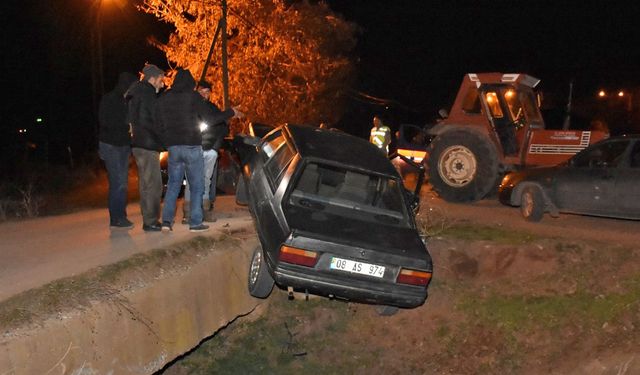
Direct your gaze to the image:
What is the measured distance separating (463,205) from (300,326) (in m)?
4.69

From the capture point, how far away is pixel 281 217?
6141mm

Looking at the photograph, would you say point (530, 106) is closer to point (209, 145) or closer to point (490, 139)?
point (490, 139)

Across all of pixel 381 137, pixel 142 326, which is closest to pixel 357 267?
pixel 142 326

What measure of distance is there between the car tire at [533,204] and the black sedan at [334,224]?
130 inches

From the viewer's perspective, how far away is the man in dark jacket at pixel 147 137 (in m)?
7.26

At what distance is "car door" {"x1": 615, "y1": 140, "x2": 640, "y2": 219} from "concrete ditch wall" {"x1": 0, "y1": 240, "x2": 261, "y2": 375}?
5448mm

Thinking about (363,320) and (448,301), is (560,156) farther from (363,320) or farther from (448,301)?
(363,320)

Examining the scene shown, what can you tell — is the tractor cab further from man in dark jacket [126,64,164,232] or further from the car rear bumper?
man in dark jacket [126,64,164,232]

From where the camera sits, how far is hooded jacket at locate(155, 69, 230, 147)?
7.14 meters

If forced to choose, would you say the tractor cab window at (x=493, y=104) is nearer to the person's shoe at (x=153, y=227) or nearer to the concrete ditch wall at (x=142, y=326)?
the concrete ditch wall at (x=142, y=326)

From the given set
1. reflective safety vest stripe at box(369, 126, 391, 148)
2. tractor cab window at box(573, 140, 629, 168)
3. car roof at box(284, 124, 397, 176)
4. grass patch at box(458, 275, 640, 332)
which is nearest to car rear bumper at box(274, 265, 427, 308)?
car roof at box(284, 124, 397, 176)

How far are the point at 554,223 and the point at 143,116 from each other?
649 centimetres

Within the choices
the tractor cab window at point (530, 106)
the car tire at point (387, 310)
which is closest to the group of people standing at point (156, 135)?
the car tire at point (387, 310)

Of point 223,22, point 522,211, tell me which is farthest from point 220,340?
point 223,22
